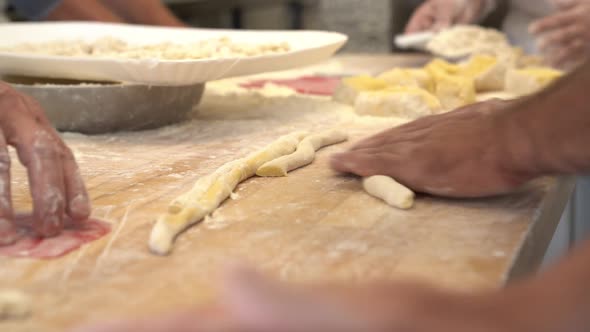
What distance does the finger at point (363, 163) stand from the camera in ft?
3.73

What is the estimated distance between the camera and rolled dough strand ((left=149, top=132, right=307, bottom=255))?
35.6 inches

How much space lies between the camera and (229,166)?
1.21 metres

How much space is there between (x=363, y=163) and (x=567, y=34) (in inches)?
57.2

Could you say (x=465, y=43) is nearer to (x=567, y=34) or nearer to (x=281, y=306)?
(x=567, y=34)

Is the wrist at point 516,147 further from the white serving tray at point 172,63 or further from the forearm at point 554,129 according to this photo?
the white serving tray at point 172,63

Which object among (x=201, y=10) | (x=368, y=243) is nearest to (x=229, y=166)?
(x=368, y=243)

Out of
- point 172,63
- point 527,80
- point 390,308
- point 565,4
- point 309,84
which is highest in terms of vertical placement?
point 390,308

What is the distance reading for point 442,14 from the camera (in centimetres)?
290

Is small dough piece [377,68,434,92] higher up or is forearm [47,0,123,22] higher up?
forearm [47,0,123,22]

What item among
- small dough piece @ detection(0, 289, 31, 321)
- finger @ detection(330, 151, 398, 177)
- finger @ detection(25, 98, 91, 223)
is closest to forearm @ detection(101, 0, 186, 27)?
finger @ detection(330, 151, 398, 177)

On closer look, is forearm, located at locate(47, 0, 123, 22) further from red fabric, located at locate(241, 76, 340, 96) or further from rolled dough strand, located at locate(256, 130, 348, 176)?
rolled dough strand, located at locate(256, 130, 348, 176)

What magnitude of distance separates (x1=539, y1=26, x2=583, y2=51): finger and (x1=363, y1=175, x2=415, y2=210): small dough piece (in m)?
1.48

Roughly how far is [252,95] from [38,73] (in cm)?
71

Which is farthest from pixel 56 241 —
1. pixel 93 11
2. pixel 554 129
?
pixel 93 11
